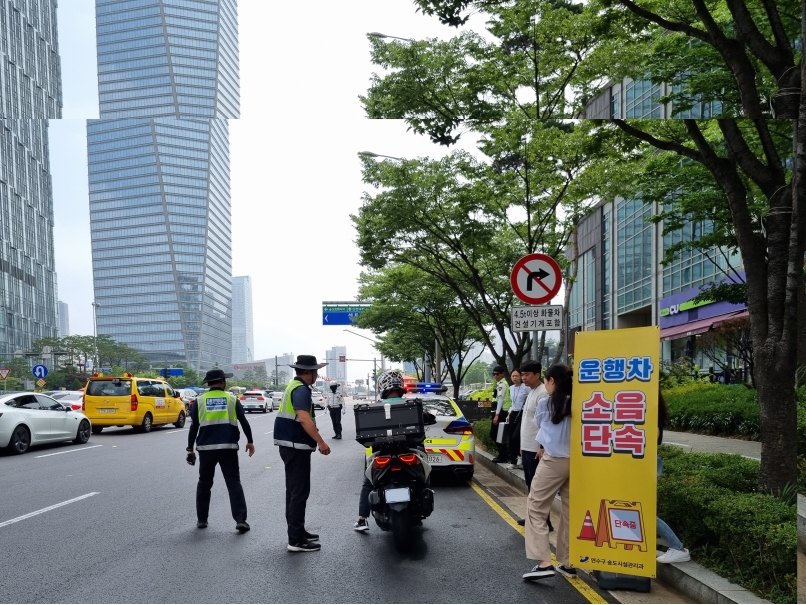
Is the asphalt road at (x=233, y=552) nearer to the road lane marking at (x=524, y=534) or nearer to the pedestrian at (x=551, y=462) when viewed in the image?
the road lane marking at (x=524, y=534)

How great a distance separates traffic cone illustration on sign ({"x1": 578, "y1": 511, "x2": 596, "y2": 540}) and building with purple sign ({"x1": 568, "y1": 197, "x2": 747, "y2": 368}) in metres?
18.3

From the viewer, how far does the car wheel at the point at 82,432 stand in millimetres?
19219

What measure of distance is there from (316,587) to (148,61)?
9.95 m

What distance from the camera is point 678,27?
7.36 metres

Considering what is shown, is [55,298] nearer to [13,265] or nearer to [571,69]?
[13,265]

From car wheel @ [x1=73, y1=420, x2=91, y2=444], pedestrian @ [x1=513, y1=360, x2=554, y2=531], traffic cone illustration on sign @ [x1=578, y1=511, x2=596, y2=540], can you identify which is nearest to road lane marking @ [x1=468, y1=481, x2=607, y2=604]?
traffic cone illustration on sign @ [x1=578, y1=511, x2=596, y2=540]

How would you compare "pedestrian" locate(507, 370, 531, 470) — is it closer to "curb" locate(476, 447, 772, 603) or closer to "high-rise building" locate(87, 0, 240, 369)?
"curb" locate(476, 447, 772, 603)

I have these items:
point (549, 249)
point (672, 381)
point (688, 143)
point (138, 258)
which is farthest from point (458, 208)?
point (138, 258)

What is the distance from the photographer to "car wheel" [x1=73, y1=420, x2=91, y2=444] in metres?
19.2

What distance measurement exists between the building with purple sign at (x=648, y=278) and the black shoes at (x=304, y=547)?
18314 millimetres

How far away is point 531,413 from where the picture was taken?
7641mm

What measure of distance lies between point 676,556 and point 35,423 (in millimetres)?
15709

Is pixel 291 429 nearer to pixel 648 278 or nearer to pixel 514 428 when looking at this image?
pixel 514 428

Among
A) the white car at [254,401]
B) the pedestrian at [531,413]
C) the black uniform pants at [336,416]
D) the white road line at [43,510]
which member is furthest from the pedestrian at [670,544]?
the white car at [254,401]
